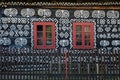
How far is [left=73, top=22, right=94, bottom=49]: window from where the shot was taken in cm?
1753

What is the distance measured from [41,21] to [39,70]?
177 inches

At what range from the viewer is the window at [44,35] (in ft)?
57.0

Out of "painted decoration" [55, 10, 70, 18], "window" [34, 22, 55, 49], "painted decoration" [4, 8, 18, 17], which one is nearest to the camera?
"painted decoration" [4, 8, 18, 17]

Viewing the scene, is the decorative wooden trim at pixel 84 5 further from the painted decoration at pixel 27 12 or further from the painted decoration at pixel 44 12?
the painted decoration at pixel 27 12

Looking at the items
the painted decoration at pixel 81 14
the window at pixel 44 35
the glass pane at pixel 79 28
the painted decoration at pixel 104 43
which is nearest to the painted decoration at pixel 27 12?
the window at pixel 44 35

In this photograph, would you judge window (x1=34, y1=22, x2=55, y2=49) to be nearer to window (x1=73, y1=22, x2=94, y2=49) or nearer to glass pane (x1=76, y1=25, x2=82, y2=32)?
window (x1=73, y1=22, x2=94, y2=49)

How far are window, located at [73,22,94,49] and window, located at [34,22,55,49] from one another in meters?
1.02

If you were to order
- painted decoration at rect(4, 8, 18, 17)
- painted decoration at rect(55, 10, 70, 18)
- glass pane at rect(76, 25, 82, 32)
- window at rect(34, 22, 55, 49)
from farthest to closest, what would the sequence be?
1. glass pane at rect(76, 25, 82, 32)
2. painted decoration at rect(55, 10, 70, 18)
3. window at rect(34, 22, 55, 49)
4. painted decoration at rect(4, 8, 18, 17)

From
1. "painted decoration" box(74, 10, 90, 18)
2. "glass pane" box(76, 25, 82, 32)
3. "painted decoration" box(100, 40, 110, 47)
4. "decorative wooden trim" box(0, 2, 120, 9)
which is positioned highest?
"decorative wooden trim" box(0, 2, 120, 9)

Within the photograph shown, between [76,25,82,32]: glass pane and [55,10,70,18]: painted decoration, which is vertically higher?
[55,10,70,18]: painted decoration

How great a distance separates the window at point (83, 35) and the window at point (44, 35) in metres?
1.02

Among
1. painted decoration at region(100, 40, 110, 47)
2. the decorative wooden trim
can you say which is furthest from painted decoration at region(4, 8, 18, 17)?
painted decoration at region(100, 40, 110, 47)

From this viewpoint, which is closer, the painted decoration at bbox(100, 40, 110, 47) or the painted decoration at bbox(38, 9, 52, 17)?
the painted decoration at bbox(38, 9, 52, 17)

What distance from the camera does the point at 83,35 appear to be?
1756 cm
